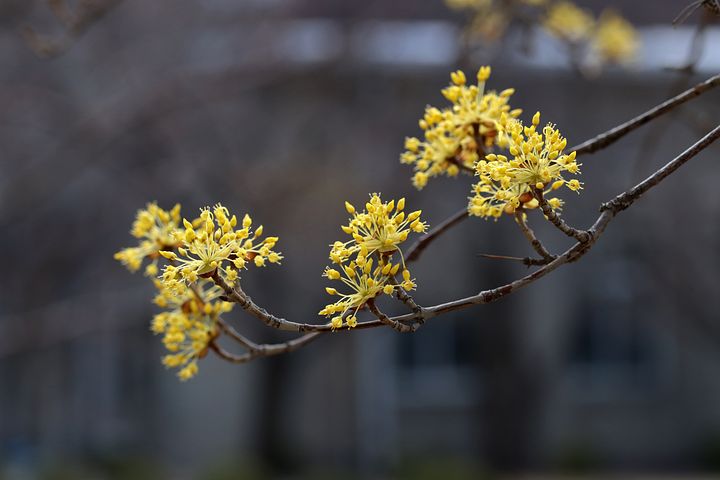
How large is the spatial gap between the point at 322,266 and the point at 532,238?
390 inches

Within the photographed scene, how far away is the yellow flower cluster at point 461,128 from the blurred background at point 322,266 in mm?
6219

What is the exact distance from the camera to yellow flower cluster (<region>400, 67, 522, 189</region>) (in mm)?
2104

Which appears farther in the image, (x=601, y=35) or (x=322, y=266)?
(x=322, y=266)

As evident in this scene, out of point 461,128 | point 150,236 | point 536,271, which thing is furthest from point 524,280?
point 150,236

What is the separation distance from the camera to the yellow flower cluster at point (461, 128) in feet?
6.90

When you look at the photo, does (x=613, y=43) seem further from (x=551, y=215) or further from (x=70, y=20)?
(x=551, y=215)

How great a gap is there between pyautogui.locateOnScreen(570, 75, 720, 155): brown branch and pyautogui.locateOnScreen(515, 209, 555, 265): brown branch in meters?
0.24

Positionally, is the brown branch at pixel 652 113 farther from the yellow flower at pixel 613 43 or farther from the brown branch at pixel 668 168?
the yellow flower at pixel 613 43

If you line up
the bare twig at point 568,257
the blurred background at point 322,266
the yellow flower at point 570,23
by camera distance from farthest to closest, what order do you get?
the blurred background at point 322,266 < the yellow flower at point 570,23 < the bare twig at point 568,257

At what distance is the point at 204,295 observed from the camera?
7.04ft

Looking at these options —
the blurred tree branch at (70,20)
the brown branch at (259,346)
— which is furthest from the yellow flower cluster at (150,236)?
the blurred tree branch at (70,20)

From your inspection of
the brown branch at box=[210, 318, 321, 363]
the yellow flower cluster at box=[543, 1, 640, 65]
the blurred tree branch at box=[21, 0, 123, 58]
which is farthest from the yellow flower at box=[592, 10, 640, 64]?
the brown branch at box=[210, 318, 321, 363]

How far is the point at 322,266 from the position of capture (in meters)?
11.6

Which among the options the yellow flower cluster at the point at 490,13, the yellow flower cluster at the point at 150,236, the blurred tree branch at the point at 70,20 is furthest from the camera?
the yellow flower cluster at the point at 490,13
